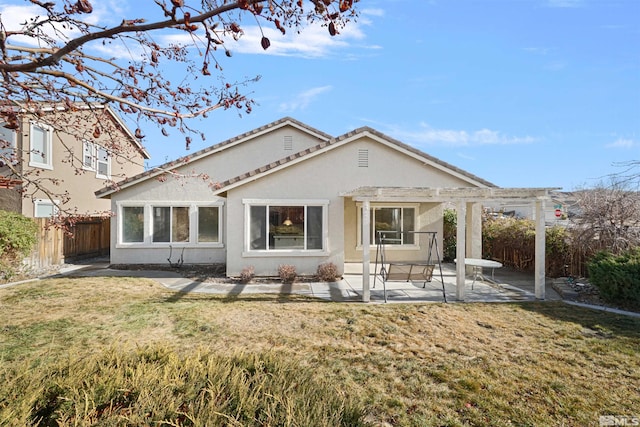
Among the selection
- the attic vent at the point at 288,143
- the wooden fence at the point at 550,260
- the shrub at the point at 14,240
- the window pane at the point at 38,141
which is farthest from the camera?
the attic vent at the point at 288,143

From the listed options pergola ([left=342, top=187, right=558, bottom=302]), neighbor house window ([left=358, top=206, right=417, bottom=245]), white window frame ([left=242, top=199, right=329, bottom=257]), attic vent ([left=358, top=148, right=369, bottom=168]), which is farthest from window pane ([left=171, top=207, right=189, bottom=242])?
pergola ([left=342, top=187, right=558, bottom=302])

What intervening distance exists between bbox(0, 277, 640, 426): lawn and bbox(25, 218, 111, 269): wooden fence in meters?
4.05

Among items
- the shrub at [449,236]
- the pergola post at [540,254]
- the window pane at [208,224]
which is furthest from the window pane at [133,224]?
the pergola post at [540,254]

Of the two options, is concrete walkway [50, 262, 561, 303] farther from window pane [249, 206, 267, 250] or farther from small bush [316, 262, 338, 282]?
window pane [249, 206, 267, 250]

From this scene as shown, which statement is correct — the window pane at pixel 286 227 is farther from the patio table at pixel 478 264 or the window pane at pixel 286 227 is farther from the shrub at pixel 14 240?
the shrub at pixel 14 240

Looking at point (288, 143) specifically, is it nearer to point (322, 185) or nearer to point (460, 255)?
point (322, 185)

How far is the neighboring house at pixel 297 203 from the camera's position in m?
11.8

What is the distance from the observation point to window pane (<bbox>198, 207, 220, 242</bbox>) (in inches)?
629

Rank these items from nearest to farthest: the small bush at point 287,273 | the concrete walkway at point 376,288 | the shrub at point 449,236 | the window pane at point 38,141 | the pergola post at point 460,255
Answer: the pergola post at point 460,255, the concrete walkway at point 376,288, the small bush at point 287,273, the window pane at point 38,141, the shrub at point 449,236

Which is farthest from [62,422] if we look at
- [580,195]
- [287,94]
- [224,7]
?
[580,195]

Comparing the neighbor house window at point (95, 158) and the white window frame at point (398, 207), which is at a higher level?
the neighbor house window at point (95, 158)

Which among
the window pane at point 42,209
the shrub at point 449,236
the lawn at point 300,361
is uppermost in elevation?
the window pane at point 42,209

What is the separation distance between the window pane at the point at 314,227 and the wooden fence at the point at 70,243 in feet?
28.4

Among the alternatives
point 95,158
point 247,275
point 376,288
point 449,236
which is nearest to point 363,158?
point 376,288
